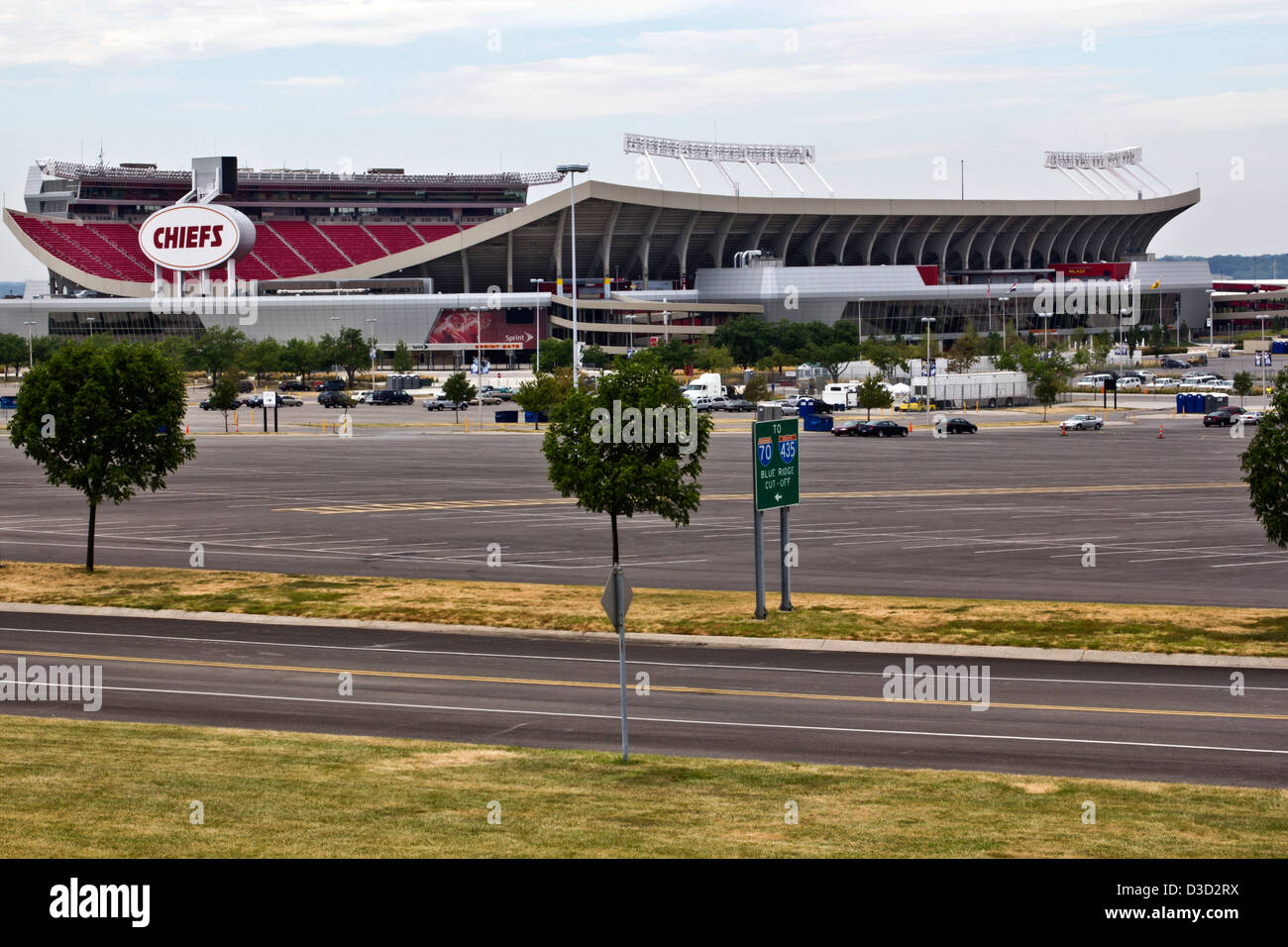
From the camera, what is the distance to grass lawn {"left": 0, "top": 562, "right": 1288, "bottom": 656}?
25.7 m

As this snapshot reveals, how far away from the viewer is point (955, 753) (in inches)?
707

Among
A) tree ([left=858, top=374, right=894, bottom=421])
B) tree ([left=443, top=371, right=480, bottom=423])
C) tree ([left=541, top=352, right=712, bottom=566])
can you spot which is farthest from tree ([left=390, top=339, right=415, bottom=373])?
tree ([left=541, top=352, right=712, bottom=566])

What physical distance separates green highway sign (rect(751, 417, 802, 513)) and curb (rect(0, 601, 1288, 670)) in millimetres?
3798

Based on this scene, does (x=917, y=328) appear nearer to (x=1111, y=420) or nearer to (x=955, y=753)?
(x=1111, y=420)

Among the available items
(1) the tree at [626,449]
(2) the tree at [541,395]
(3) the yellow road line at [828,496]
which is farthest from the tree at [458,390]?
(1) the tree at [626,449]

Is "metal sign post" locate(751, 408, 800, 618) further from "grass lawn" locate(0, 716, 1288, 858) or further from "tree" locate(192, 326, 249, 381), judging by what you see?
"tree" locate(192, 326, 249, 381)

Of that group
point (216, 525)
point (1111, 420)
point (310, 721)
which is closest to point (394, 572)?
point (216, 525)

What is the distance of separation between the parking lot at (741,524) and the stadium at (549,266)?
327 ft

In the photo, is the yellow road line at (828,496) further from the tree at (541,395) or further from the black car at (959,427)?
the tree at (541,395)

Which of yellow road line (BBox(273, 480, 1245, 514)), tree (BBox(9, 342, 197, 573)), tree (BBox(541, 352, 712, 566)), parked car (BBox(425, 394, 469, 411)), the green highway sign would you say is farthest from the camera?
parked car (BBox(425, 394, 469, 411))

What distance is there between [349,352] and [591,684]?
404 ft

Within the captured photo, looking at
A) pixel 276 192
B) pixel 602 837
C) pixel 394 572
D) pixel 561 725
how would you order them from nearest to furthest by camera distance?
pixel 602 837
pixel 561 725
pixel 394 572
pixel 276 192

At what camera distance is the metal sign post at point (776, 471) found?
28859 mm
